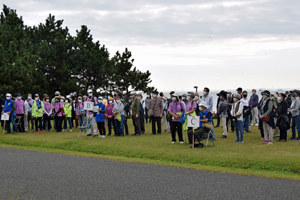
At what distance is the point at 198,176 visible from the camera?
9.25 meters

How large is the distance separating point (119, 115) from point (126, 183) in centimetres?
1002

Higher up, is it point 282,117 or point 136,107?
point 136,107

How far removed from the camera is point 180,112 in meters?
15.1

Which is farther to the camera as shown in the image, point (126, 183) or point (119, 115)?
point (119, 115)

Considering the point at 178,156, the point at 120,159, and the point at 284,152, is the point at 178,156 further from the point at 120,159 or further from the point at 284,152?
the point at 284,152

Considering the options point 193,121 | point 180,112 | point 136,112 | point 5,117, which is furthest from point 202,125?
point 5,117

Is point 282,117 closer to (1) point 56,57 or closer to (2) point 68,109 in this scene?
(2) point 68,109

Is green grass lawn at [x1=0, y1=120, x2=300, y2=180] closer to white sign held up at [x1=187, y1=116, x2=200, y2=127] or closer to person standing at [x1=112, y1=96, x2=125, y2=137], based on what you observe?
white sign held up at [x1=187, y1=116, x2=200, y2=127]

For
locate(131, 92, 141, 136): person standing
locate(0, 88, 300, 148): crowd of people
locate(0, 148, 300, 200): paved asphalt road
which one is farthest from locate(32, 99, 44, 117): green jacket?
locate(0, 148, 300, 200): paved asphalt road

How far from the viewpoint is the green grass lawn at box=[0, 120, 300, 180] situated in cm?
1031

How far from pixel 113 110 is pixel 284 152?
908 centimetres

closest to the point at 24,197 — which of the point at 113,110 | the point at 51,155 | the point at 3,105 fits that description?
the point at 51,155

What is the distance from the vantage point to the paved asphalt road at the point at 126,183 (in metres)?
7.47

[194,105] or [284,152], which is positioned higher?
[194,105]
